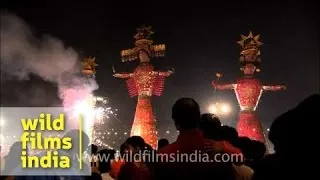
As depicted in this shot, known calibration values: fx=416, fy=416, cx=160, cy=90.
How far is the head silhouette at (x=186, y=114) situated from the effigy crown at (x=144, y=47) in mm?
19756

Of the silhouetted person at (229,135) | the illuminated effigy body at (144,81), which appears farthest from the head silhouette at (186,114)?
the illuminated effigy body at (144,81)

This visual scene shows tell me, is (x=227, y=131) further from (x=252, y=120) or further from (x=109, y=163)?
(x=252, y=120)

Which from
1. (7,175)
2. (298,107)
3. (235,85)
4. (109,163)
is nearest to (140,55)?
(235,85)

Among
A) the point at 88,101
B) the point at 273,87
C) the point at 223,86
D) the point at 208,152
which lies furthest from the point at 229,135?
the point at 273,87

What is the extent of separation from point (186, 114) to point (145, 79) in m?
→ 19.4

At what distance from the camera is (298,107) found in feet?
7.10

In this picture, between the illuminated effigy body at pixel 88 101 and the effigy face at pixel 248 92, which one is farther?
the illuminated effigy body at pixel 88 101

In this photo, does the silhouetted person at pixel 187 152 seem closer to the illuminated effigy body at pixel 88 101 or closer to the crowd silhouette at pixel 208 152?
the crowd silhouette at pixel 208 152

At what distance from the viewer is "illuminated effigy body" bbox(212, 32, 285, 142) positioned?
24.1 metres

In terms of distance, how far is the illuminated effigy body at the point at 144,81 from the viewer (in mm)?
22453

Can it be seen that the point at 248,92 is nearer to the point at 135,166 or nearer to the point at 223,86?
the point at 223,86

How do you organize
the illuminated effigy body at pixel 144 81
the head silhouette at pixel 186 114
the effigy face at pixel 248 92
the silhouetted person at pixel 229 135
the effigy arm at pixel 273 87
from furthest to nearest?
the effigy arm at pixel 273 87 → the effigy face at pixel 248 92 → the illuminated effigy body at pixel 144 81 → the silhouetted person at pixel 229 135 → the head silhouette at pixel 186 114

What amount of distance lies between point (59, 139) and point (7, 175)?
103 cm

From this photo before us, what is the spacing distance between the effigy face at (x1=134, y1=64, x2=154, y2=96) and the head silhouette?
19.3 meters
